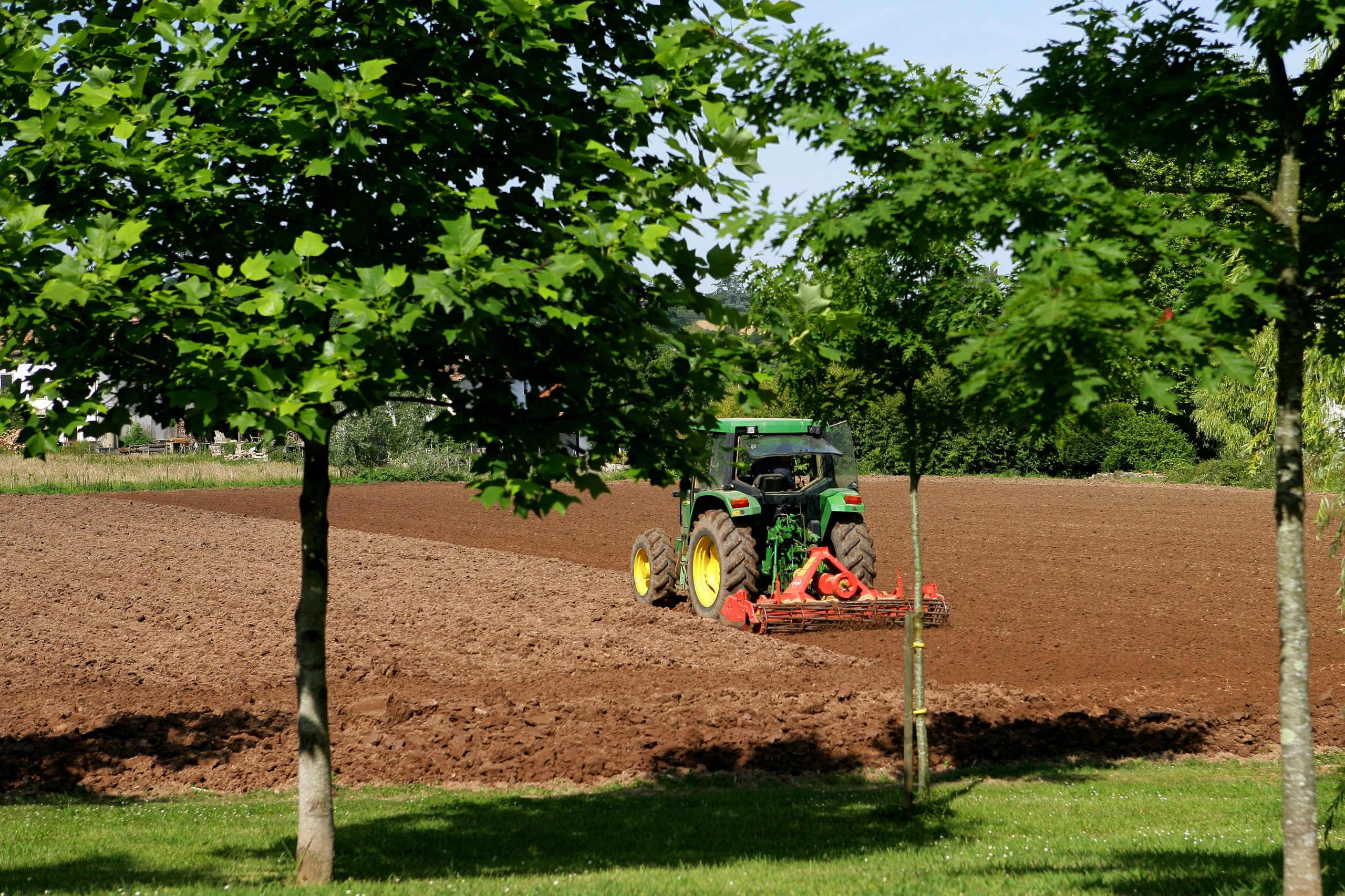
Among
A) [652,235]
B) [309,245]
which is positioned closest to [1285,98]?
[652,235]

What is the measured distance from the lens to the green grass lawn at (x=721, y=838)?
5746mm

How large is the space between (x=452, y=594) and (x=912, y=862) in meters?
12.0

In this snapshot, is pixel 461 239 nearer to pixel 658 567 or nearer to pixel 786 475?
pixel 786 475

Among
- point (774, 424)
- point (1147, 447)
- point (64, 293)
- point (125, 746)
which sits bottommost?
point (125, 746)

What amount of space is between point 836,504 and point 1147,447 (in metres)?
38.4

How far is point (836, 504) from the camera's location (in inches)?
559

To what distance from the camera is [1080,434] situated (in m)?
8.48

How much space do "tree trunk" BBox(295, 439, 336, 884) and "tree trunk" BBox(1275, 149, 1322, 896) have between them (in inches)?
169

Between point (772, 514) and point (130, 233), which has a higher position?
point (130, 233)

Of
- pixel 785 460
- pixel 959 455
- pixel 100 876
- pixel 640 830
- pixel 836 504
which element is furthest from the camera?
pixel 959 455

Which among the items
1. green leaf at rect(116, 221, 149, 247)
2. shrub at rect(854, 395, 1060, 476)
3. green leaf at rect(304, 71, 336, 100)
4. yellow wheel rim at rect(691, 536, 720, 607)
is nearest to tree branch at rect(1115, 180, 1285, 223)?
green leaf at rect(304, 71, 336, 100)

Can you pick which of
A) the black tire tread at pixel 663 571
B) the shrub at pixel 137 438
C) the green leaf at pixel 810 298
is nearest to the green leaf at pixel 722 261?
the green leaf at pixel 810 298

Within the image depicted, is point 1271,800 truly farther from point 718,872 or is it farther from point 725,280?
point 725,280

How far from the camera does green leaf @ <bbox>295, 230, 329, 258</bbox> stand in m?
4.75
